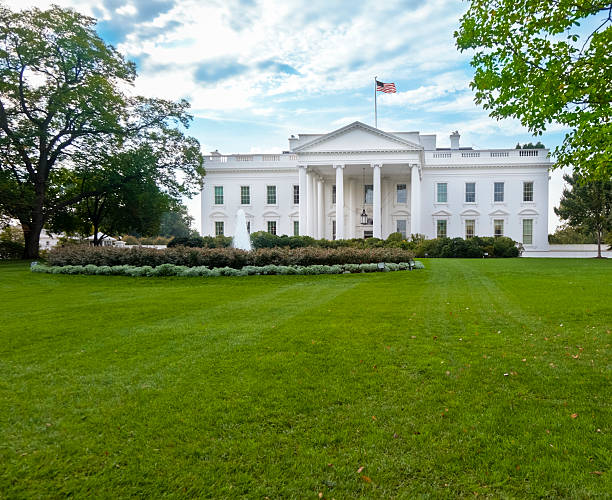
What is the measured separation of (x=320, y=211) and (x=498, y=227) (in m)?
17.1

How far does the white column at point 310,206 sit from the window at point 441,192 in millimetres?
12502

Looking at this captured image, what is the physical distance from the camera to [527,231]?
123ft

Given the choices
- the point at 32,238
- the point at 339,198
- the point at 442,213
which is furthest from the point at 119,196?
the point at 442,213

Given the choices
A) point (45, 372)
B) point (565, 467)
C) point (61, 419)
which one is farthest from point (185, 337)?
point (565, 467)

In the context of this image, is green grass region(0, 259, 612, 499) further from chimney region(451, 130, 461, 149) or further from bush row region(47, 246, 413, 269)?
chimney region(451, 130, 461, 149)

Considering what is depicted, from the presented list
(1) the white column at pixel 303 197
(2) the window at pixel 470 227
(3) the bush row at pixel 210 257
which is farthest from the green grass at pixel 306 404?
(2) the window at pixel 470 227

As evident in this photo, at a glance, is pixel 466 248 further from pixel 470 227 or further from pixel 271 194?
pixel 271 194

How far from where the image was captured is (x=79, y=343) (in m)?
5.59

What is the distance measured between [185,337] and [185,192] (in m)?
26.6

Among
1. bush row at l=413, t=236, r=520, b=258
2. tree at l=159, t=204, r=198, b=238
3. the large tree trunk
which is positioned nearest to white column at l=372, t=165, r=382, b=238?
bush row at l=413, t=236, r=520, b=258

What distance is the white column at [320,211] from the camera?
37.8 meters

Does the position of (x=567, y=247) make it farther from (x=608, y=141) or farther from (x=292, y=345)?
(x=292, y=345)

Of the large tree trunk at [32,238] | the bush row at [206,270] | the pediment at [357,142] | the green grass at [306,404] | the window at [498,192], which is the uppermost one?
the pediment at [357,142]

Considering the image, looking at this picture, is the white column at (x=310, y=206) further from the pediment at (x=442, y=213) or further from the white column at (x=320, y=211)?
the pediment at (x=442, y=213)
